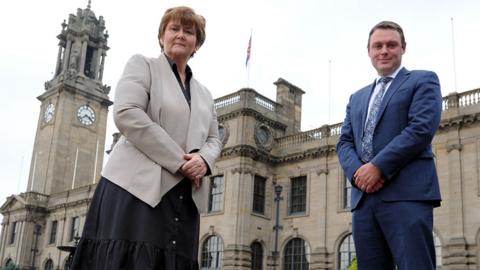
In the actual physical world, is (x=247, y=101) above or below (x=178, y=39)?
above

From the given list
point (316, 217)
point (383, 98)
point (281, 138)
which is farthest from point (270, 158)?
point (383, 98)

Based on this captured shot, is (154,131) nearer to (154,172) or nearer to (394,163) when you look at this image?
(154,172)


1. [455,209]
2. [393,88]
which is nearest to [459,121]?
[455,209]

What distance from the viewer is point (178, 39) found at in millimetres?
4191

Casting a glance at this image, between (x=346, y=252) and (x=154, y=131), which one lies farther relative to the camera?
(x=346, y=252)

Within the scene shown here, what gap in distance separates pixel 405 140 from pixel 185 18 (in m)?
1.82

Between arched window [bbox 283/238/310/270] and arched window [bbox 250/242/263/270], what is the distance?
1414 mm

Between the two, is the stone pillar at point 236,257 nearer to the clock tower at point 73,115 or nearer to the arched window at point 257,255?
the arched window at point 257,255

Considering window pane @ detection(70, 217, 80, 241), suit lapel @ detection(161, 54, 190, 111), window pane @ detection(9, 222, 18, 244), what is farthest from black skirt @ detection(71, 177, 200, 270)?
window pane @ detection(9, 222, 18, 244)

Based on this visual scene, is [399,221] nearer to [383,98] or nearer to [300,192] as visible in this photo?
[383,98]

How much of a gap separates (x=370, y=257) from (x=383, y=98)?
1258mm

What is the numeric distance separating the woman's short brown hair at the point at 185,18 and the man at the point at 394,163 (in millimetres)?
1479

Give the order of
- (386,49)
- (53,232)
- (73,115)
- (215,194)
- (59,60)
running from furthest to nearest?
(59,60)
(73,115)
(53,232)
(215,194)
(386,49)

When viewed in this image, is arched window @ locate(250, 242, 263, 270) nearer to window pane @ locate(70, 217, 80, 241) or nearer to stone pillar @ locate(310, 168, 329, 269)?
stone pillar @ locate(310, 168, 329, 269)
